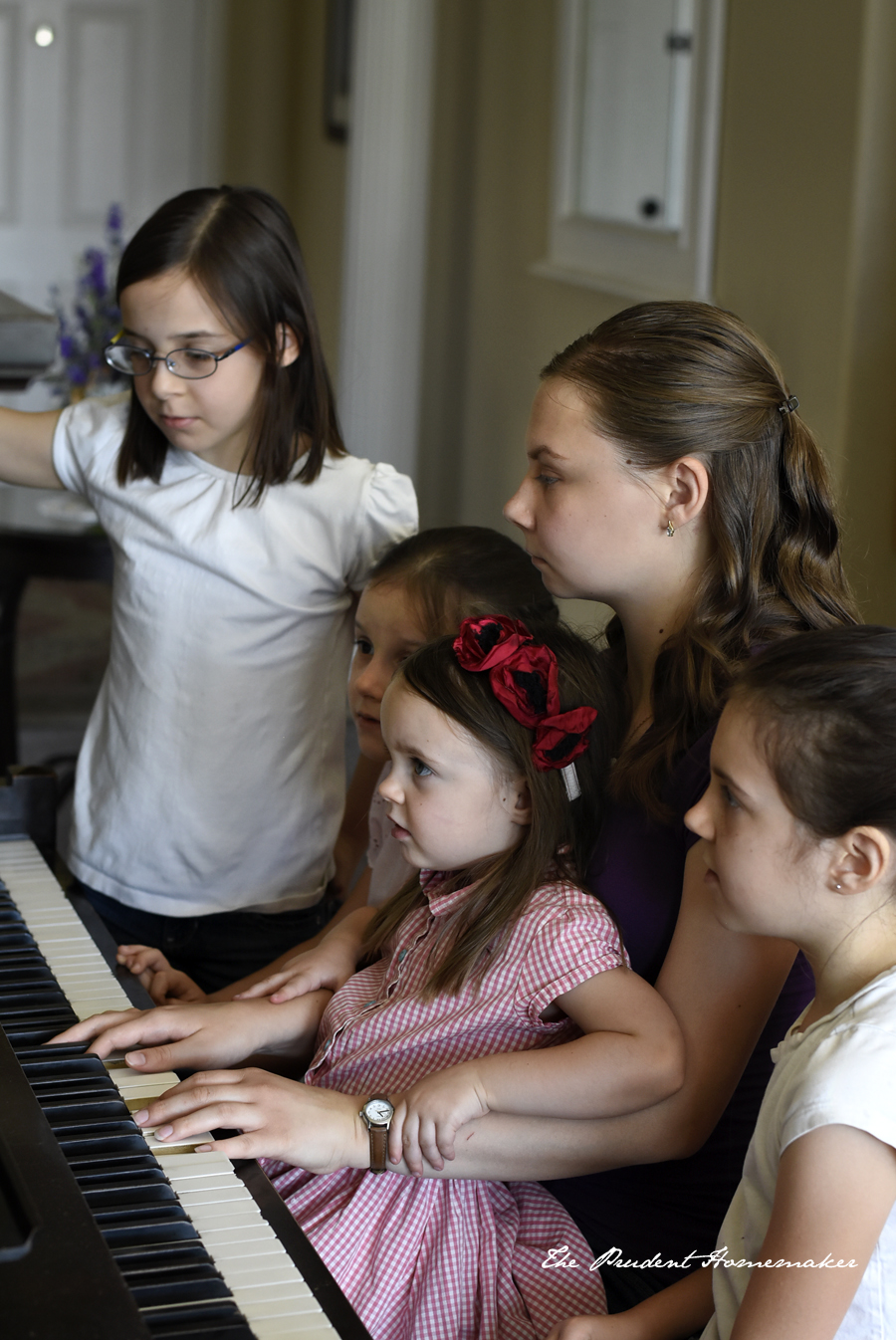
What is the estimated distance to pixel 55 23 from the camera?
5.77m

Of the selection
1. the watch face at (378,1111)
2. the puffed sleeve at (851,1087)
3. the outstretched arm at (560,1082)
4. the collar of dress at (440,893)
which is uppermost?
the puffed sleeve at (851,1087)

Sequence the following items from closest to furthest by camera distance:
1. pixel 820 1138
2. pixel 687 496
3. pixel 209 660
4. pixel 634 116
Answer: pixel 820 1138 < pixel 687 496 < pixel 209 660 < pixel 634 116

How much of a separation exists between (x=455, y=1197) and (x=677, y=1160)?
0.21m

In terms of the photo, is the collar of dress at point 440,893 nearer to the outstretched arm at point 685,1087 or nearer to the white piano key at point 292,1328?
the outstretched arm at point 685,1087

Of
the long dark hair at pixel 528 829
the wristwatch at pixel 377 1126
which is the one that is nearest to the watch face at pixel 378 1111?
the wristwatch at pixel 377 1126

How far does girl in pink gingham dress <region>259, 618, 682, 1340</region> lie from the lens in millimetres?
1231

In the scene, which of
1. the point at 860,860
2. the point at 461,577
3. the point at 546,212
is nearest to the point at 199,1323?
the point at 860,860

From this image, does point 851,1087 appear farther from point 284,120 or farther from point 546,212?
point 284,120

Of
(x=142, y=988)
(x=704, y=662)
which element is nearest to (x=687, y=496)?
(x=704, y=662)

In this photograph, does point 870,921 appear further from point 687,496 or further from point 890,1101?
point 687,496

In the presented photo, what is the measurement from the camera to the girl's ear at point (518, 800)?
4.46 feet

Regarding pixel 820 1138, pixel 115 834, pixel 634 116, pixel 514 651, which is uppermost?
pixel 634 116

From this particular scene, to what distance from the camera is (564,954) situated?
128 centimetres

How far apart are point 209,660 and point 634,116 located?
2.36 meters
